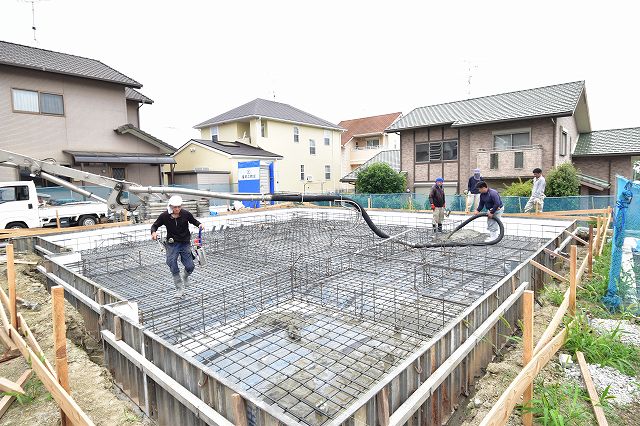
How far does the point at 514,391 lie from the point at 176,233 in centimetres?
420

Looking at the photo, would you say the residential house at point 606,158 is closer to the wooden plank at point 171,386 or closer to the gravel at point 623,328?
the gravel at point 623,328

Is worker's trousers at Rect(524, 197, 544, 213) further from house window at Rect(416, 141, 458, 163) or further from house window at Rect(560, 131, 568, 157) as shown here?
house window at Rect(416, 141, 458, 163)

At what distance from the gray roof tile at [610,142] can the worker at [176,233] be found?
58.3 ft

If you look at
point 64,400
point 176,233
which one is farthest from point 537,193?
point 64,400

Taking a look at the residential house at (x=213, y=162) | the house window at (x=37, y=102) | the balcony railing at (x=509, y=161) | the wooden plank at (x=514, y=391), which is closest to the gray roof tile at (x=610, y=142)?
the balcony railing at (x=509, y=161)

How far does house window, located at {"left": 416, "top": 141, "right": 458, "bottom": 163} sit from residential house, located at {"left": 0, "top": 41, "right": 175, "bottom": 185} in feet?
39.4

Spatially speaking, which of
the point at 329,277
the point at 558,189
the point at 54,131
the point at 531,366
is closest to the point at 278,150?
the point at 54,131

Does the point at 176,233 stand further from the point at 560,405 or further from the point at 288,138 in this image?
the point at 288,138

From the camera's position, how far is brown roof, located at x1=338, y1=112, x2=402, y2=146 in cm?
3027

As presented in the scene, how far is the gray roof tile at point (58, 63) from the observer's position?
14.6m

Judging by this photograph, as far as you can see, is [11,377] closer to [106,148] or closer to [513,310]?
[513,310]

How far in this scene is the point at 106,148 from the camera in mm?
16688

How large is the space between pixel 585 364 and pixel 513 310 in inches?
46.0

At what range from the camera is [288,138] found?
24562 millimetres
